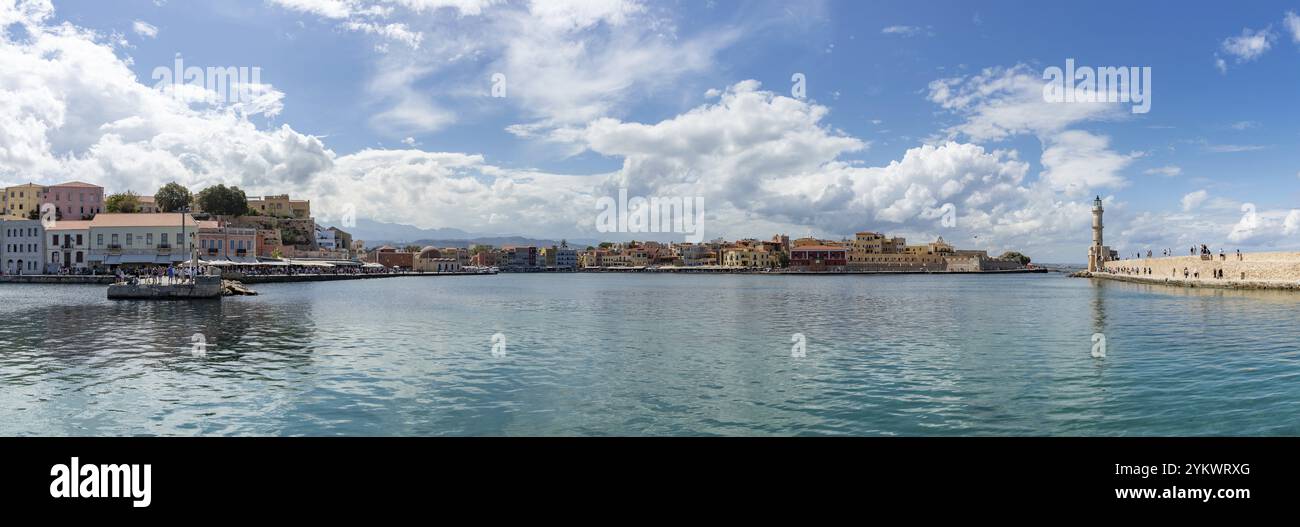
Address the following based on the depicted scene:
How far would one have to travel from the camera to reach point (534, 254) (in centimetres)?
19300

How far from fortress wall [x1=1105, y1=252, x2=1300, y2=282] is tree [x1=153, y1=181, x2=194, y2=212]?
4705 inches

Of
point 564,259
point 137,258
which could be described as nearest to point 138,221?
point 137,258

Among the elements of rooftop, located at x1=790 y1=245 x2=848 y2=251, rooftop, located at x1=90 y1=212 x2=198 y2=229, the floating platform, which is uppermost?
rooftop, located at x1=90 y1=212 x2=198 y2=229

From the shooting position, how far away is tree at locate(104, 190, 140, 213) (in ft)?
313

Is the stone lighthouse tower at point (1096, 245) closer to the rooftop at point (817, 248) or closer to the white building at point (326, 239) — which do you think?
the rooftop at point (817, 248)

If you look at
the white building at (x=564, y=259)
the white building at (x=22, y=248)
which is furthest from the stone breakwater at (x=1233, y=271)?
the white building at (x=564, y=259)

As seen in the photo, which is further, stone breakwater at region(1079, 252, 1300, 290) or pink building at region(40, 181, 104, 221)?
pink building at region(40, 181, 104, 221)

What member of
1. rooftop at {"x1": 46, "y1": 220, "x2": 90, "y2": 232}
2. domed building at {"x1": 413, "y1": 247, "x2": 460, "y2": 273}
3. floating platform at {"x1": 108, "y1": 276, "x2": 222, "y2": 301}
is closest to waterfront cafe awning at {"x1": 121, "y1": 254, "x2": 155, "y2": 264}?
rooftop at {"x1": 46, "y1": 220, "x2": 90, "y2": 232}

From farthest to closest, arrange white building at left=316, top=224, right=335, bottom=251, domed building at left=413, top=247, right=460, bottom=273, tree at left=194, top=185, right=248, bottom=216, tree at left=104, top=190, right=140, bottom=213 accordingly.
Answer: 1. domed building at left=413, top=247, right=460, bottom=273
2. white building at left=316, top=224, right=335, bottom=251
3. tree at left=194, top=185, right=248, bottom=216
4. tree at left=104, top=190, right=140, bottom=213

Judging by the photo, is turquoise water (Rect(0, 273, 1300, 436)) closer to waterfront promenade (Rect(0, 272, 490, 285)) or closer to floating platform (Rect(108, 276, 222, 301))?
floating platform (Rect(108, 276, 222, 301))
